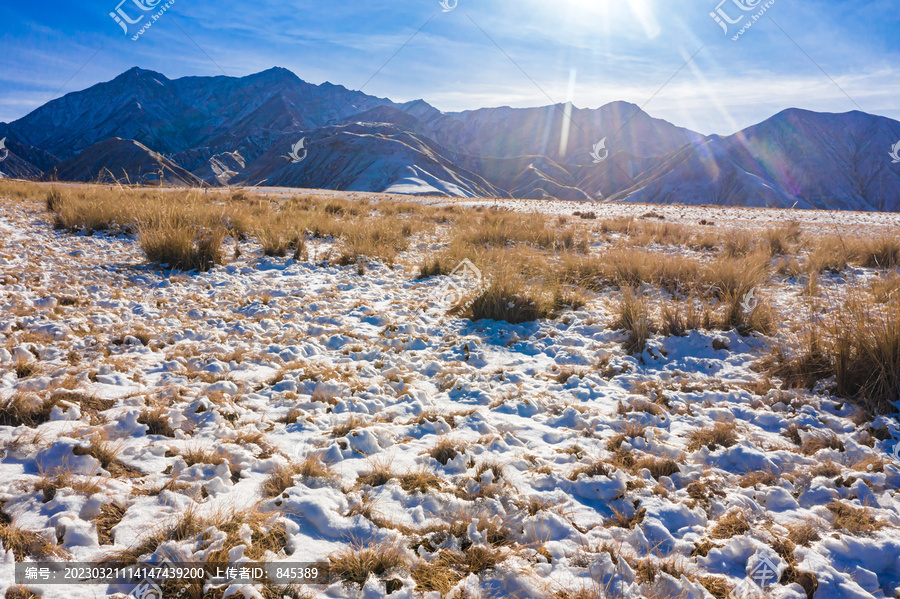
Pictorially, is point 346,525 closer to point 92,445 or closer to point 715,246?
point 92,445

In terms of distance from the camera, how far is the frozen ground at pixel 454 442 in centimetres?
223

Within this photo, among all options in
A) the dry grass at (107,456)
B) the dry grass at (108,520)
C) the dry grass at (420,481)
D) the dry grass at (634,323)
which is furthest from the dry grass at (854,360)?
the dry grass at (107,456)

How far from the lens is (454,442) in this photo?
319 cm

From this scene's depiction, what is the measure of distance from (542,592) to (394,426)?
171 cm

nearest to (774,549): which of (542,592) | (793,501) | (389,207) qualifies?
(793,501)

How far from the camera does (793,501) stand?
8.58 feet

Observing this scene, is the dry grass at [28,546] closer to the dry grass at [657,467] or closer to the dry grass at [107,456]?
the dry grass at [107,456]

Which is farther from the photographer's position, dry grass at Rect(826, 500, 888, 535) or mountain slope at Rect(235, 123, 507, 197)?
mountain slope at Rect(235, 123, 507, 197)

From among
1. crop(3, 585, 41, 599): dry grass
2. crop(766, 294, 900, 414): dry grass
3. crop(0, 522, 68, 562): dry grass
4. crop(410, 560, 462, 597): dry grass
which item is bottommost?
crop(410, 560, 462, 597): dry grass

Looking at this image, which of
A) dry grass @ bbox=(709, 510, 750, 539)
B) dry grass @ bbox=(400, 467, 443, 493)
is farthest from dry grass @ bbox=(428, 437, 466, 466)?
dry grass @ bbox=(709, 510, 750, 539)

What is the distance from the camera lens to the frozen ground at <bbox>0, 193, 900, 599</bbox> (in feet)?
7.30

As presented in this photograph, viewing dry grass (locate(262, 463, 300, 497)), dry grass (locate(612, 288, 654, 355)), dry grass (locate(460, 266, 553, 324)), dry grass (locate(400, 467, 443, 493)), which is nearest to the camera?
dry grass (locate(262, 463, 300, 497))

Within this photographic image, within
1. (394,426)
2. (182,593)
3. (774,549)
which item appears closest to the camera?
(182,593)

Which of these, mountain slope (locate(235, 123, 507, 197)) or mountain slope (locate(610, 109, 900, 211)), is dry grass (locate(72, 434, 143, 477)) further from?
mountain slope (locate(610, 109, 900, 211))
